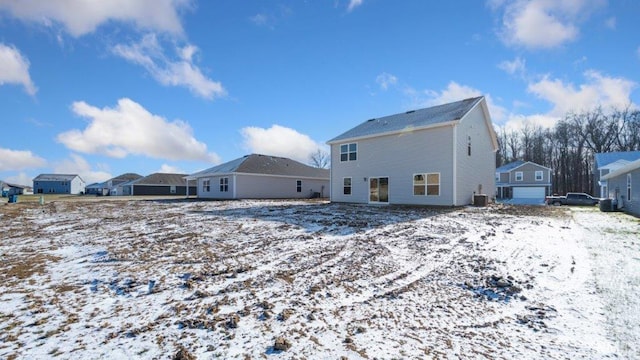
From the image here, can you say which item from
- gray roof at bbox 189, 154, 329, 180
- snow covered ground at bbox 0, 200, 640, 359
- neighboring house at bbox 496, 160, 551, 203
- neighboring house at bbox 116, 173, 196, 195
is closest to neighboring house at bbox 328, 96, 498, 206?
snow covered ground at bbox 0, 200, 640, 359

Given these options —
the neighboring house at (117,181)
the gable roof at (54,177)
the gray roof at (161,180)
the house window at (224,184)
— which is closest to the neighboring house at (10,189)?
the gable roof at (54,177)

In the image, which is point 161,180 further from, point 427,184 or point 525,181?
point 525,181

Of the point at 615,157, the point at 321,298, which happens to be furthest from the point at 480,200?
the point at 615,157

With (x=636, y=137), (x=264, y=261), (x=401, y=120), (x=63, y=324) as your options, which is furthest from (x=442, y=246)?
(x=636, y=137)

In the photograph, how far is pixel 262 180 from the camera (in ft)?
96.7

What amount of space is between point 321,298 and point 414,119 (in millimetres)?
16662

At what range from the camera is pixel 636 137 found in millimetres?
39844

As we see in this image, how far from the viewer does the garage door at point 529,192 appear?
136 ft

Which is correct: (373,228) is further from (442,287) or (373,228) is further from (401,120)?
(401,120)

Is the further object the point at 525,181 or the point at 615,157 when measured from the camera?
the point at 525,181

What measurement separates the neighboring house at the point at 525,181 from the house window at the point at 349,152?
31414 mm

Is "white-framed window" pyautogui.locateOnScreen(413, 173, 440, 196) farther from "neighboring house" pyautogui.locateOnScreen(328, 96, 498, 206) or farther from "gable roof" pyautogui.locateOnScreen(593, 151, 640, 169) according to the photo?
"gable roof" pyautogui.locateOnScreen(593, 151, 640, 169)

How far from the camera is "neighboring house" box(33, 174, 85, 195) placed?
71438mm

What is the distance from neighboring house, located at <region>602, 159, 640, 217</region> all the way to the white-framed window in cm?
809
